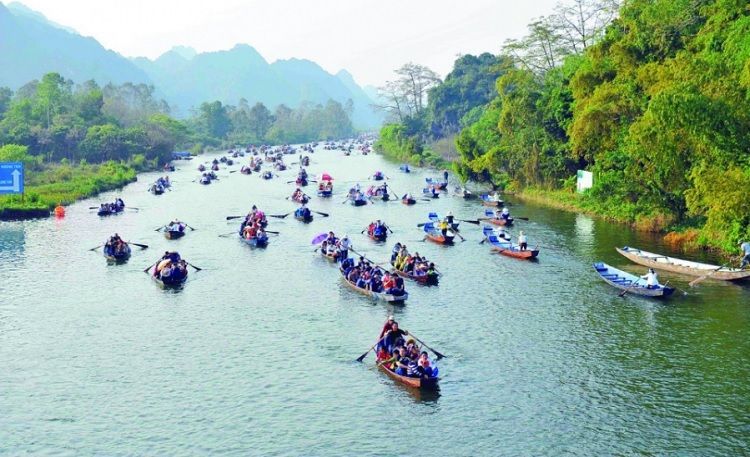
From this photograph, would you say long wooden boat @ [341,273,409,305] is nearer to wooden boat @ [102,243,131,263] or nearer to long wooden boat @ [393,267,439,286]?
long wooden boat @ [393,267,439,286]

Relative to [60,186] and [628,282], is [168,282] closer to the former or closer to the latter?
[628,282]

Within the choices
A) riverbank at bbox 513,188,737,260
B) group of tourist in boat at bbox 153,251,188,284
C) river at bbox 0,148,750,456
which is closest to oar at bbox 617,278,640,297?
river at bbox 0,148,750,456

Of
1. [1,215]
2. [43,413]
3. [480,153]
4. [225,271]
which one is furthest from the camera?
[480,153]

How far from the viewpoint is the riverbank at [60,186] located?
65.7 meters

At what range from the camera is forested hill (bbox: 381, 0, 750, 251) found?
4341 cm

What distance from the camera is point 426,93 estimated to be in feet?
546

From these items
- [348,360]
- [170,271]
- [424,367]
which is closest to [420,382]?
[424,367]

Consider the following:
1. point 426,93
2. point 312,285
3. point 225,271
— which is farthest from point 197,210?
point 426,93

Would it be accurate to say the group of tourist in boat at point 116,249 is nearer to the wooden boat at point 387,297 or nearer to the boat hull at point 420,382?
the wooden boat at point 387,297

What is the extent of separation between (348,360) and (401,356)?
9.06 ft

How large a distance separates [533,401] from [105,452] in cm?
1344

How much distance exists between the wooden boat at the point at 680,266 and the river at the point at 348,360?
27.4 inches

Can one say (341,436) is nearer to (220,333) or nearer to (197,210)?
(220,333)

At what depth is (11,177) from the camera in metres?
65.9
